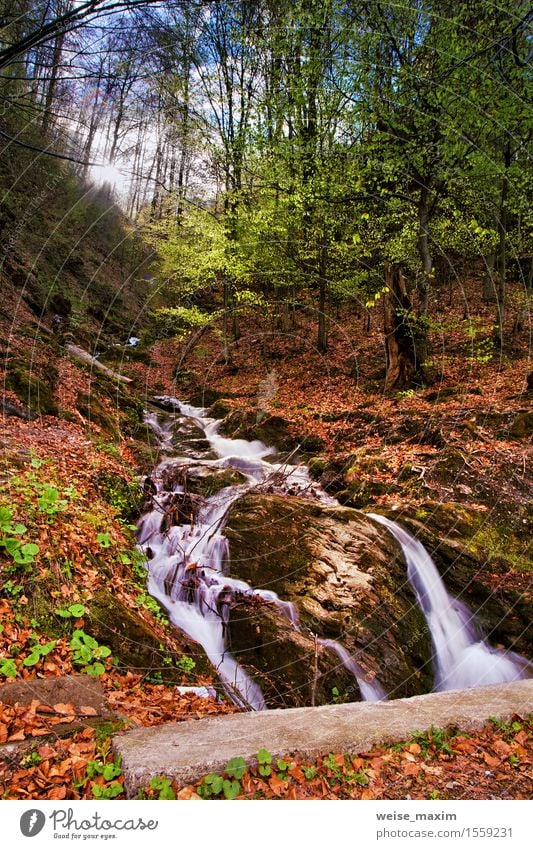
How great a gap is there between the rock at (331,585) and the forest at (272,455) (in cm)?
4

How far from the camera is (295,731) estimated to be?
2752mm

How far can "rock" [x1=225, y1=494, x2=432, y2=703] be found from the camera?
16.5 ft

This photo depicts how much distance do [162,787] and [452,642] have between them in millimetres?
4955

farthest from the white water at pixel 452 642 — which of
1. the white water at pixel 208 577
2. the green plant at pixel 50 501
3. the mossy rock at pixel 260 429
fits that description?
the green plant at pixel 50 501

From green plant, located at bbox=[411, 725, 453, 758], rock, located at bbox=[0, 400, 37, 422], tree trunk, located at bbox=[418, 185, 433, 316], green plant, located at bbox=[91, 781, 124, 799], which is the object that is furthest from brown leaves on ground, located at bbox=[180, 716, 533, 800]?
tree trunk, located at bbox=[418, 185, 433, 316]

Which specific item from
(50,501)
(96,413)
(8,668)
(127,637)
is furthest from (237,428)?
(8,668)

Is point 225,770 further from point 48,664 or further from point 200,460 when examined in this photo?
point 200,460

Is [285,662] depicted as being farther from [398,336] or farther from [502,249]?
[502,249]

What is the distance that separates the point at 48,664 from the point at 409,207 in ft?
44.2

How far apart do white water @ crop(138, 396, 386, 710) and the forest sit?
0.04 meters

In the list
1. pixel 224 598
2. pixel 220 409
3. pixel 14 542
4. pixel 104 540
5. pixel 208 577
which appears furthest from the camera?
pixel 220 409

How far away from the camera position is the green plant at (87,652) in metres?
3.53

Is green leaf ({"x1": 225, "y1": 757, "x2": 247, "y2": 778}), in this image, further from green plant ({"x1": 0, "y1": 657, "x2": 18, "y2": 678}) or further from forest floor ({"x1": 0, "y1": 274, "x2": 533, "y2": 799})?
green plant ({"x1": 0, "y1": 657, "x2": 18, "y2": 678})
